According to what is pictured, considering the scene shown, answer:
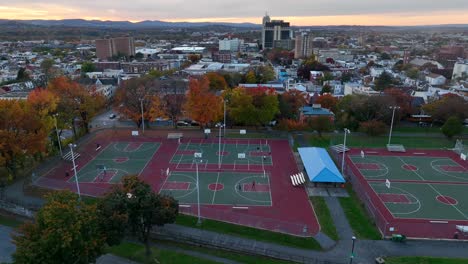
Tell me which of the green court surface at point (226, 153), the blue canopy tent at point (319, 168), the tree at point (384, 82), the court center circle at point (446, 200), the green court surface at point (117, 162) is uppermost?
the tree at point (384, 82)

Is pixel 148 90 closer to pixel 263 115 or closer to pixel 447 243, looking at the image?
pixel 263 115

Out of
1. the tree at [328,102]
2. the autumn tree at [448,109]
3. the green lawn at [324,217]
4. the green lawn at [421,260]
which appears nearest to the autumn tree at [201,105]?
the green lawn at [324,217]

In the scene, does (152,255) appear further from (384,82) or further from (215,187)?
(384,82)

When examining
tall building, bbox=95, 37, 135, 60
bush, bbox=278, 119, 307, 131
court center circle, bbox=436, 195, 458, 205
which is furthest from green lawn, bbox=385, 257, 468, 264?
tall building, bbox=95, 37, 135, 60

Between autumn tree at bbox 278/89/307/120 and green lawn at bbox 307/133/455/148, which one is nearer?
green lawn at bbox 307/133/455/148

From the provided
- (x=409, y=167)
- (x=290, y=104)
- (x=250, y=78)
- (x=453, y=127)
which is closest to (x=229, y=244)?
(x=409, y=167)

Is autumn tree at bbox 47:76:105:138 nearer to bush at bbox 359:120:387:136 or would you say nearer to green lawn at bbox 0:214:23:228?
green lawn at bbox 0:214:23:228

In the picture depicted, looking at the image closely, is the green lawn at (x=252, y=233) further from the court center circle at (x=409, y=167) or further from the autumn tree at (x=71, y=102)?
the autumn tree at (x=71, y=102)
